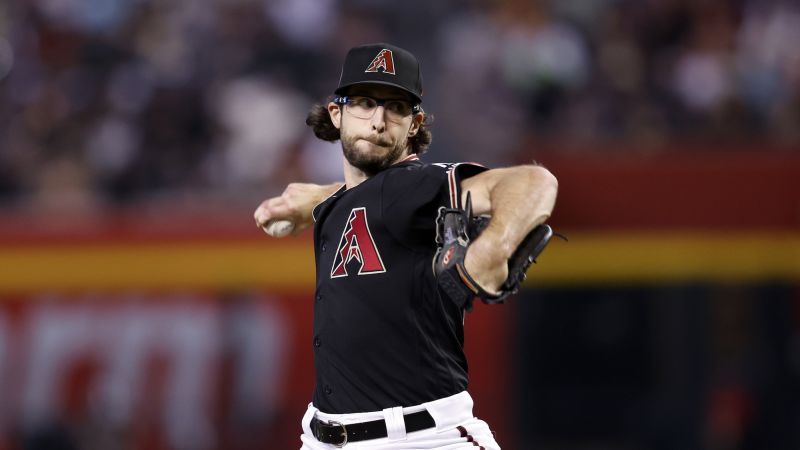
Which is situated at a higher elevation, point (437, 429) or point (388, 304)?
point (388, 304)

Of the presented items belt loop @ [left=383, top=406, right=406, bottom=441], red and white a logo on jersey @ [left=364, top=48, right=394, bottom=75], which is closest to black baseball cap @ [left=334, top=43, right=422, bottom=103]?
red and white a logo on jersey @ [left=364, top=48, right=394, bottom=75]

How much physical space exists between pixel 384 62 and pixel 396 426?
48.5 inches

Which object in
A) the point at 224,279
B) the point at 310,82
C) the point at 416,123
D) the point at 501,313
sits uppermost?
the point at 310,82

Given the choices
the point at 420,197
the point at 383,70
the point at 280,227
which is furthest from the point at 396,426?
the point at 280,227

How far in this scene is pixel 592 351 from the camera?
9.17m

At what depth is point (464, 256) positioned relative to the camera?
11.6 ft

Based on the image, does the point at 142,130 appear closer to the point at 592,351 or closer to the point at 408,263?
the point at 592,351

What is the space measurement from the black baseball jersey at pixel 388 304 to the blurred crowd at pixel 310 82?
526cm

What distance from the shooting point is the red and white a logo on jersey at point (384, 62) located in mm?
4152

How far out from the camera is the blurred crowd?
32.7 feet

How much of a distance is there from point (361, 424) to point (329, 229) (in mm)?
688

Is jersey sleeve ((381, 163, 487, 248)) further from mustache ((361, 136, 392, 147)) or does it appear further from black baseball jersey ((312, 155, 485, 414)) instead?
mustache ((361, 136, 392, 147))

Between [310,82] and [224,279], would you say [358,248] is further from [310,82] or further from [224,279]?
[310,82]

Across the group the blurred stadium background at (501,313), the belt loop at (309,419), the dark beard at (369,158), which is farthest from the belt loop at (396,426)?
the blurred stadium background at (501,313)
